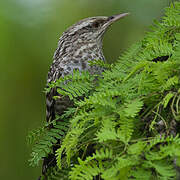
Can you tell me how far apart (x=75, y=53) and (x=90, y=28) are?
20.2 inches

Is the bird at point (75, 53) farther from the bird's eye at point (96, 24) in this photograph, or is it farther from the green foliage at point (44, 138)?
the green foliage at point (44, 138)

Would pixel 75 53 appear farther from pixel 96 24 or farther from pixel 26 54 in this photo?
pixel 26 54

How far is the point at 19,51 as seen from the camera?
243 inches

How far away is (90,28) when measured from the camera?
3.77 metres

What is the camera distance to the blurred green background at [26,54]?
6.07 metres

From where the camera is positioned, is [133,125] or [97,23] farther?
[97,23]

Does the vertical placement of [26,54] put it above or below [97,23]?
below

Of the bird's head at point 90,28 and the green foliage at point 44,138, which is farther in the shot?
the bird's head at point 90,28

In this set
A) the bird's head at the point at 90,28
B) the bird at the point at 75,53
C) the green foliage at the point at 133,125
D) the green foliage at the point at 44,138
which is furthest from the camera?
the bird's head at the point at 90,28

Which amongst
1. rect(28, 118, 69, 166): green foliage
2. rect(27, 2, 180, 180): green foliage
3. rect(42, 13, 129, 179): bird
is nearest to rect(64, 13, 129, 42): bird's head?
rect(42, 13, 129, 179): bird

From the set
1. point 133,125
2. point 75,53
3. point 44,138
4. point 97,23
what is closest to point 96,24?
point 97,23

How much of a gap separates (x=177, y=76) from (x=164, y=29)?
0.60 meters

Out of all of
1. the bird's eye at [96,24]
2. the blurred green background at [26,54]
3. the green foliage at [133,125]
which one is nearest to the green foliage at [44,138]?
the green foliage at [133,125]

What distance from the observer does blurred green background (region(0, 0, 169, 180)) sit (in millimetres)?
6074
